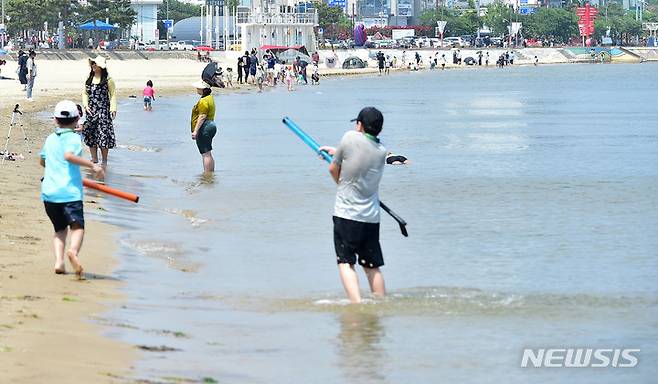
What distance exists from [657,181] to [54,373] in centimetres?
1648

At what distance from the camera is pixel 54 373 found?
24.1ft

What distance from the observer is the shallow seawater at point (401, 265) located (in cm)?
877

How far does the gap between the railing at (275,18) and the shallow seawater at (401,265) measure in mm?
77694

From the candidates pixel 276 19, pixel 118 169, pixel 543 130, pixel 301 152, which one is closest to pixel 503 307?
pixel 118 169

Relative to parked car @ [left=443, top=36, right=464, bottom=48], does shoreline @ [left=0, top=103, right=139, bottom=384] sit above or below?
above

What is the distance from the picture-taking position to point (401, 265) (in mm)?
12766

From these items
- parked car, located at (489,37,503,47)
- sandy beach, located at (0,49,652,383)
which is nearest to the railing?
parked car, located at (489,37,503,47)

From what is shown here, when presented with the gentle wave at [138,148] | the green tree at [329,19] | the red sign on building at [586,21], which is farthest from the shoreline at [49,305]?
the red sign on building at [586,21]

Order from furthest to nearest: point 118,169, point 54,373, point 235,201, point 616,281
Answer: point 118,169 < point 235,201 < point 616,281 < point 54,373

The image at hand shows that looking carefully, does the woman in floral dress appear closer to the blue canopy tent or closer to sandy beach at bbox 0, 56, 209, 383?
sandy beach at bbox 0, 56, 209, 383

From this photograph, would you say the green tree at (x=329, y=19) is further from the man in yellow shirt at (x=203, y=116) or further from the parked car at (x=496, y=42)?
the man in yellow shirt at (x=203, y=116)

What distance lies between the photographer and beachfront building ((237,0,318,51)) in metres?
106

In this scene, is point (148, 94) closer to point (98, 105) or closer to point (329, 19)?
point (98, 105)

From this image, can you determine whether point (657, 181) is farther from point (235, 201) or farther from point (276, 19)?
point (276, 19)
